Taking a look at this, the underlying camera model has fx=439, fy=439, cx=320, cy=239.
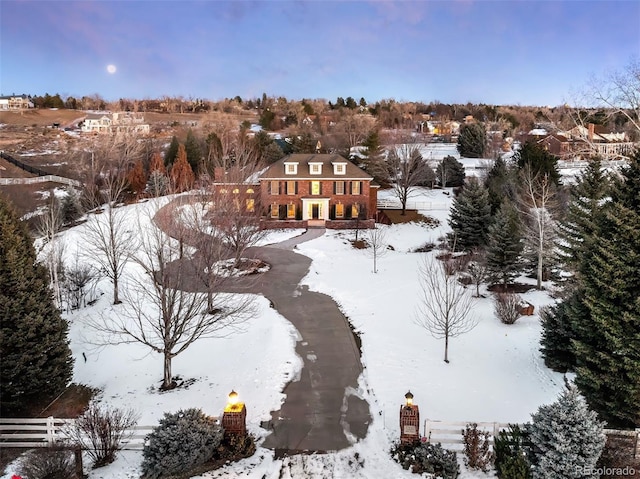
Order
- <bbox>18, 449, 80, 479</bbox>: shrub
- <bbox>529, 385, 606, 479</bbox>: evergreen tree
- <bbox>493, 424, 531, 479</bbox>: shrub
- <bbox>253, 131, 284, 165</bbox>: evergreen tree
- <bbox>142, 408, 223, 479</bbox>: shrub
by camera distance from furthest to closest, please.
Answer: <bbox>253, 131, 284, 165</bbox>: evergreen tree < <bbox>142, 408, 223, 479</bbox>: shrub < <bbox>18, 449, 80, 479</bbox>: shrub < <bbox>493, 424, 531, 479</bbox>: shrub < <bbox>529, 385, 606, 479</bbox>: evergreen tree

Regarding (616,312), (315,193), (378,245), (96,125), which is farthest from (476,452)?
(96,125)

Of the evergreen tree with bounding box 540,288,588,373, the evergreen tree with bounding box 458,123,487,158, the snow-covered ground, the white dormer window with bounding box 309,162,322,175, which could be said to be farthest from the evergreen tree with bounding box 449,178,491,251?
the evergreen tree with bounding box 458,123,487,158

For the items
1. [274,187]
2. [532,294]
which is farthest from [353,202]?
[532,294]

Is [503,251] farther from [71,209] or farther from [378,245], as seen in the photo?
[71,209]

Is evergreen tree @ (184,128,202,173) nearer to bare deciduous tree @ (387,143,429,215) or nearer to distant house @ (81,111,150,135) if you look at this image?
bare deciduous tree @ (387,143,429,215)

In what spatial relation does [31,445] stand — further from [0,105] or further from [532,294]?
[0,105]

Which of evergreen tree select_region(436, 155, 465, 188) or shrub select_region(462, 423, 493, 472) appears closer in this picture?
shrub select_region(462, 423, 493, 472)
